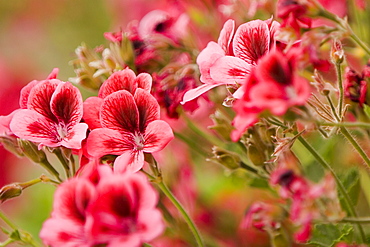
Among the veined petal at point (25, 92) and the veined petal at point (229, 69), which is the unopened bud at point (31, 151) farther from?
the veined petal at point (229, 69)

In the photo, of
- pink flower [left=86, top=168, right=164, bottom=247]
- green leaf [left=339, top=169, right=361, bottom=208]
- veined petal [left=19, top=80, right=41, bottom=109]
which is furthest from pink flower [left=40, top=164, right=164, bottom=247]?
green leaf [left=339, top=169, right=361, bottom=208]

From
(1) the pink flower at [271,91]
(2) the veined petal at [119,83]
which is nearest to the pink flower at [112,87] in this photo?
(2) the veined petal at [119,83]

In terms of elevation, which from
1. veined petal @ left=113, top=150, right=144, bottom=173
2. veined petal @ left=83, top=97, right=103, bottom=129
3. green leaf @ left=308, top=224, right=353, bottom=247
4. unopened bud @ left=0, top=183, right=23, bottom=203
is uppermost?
veined petal @ left=83, top=97, right=103, bottom=129

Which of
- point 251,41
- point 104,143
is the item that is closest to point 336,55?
point 251,41

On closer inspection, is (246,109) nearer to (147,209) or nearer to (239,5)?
(147,209)

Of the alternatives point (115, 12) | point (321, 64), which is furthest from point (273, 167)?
point (115, 12)

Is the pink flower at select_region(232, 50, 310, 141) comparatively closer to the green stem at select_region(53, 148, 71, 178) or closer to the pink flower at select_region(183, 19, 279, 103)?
the pink flower at select_region(183, 19, 279, 103)
